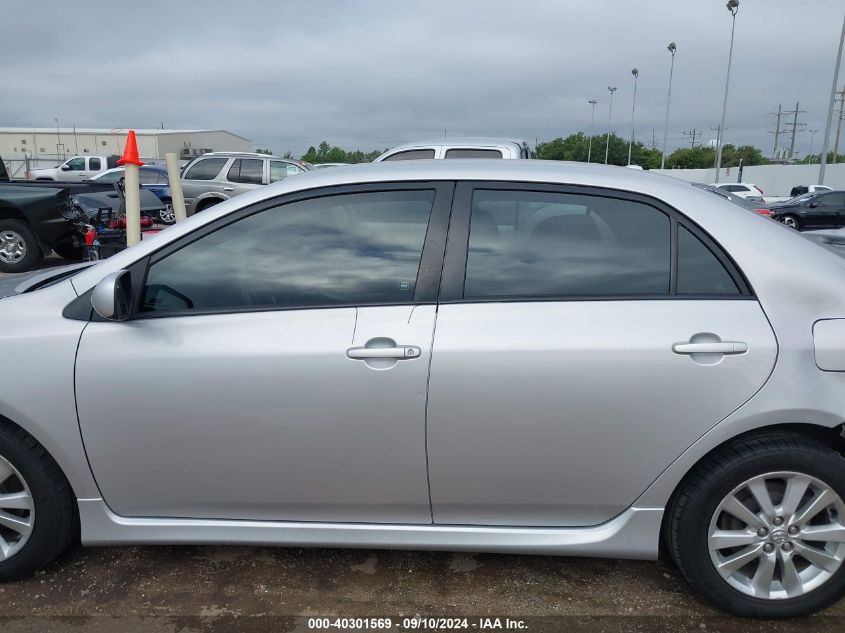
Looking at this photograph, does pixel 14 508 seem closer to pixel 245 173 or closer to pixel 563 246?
pixel 563 246

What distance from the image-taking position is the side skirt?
2.32 m

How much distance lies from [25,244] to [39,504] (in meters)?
7.88

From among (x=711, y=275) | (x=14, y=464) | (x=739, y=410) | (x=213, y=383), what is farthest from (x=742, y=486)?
(x=14, y=464)

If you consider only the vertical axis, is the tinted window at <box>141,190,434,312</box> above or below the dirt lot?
above

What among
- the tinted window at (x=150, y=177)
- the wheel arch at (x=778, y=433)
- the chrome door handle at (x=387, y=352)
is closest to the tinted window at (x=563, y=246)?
the chrome door handle at (x=387, y=352)

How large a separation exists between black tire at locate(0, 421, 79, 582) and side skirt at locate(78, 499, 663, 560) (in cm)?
8

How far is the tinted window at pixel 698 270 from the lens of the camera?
225 centimetres

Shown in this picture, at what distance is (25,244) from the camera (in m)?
8.91

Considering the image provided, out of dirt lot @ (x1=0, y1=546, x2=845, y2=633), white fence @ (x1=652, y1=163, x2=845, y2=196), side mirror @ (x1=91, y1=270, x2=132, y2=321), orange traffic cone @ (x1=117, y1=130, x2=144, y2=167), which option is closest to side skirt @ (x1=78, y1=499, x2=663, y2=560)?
dirt lot @ (x1=0, y1=546, x2=845, y2=633)

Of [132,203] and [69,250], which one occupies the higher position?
[132,203]

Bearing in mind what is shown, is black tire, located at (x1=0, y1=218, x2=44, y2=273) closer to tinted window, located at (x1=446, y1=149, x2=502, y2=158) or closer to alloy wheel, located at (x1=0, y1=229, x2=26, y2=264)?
alloy wheel, located at (x1=0, y1=229, x2=26, y2=264)

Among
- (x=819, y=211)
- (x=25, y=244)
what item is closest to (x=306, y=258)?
(x=25, y=244)

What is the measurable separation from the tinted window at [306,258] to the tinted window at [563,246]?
0.24 meters

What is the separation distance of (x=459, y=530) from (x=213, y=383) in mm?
1034
